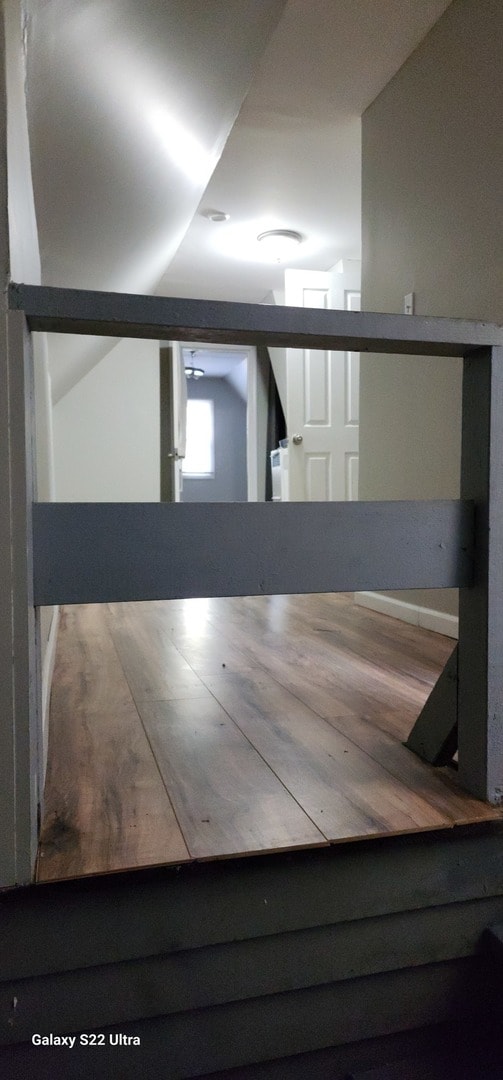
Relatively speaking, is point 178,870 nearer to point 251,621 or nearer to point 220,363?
point 251,621

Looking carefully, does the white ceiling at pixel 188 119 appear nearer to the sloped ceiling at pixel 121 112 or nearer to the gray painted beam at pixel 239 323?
the sloped ceiling at pixel 121 112

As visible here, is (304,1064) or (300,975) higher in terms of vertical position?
(300,975)

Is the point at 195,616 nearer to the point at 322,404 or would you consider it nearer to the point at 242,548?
the point at 322,404

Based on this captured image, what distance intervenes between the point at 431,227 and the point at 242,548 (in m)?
1.80

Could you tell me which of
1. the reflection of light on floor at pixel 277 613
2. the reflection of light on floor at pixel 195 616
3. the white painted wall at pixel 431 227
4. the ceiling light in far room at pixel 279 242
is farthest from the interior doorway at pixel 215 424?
the white painted wall at pixel 431 227

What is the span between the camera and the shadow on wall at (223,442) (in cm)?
858

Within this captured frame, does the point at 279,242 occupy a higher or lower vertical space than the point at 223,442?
higher

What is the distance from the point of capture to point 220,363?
25.0 ft

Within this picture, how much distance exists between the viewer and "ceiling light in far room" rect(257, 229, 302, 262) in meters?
3.85

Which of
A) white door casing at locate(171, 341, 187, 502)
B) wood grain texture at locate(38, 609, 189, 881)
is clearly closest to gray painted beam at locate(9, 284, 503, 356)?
wood grain texture at locate(38, 609, 189, 881)

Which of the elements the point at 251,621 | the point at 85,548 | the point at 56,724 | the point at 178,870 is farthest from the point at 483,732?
the point at 251,621

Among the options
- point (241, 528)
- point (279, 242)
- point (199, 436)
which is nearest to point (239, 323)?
point (241, 528)

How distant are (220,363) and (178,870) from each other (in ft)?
23.8

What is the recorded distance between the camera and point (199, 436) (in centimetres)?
852
